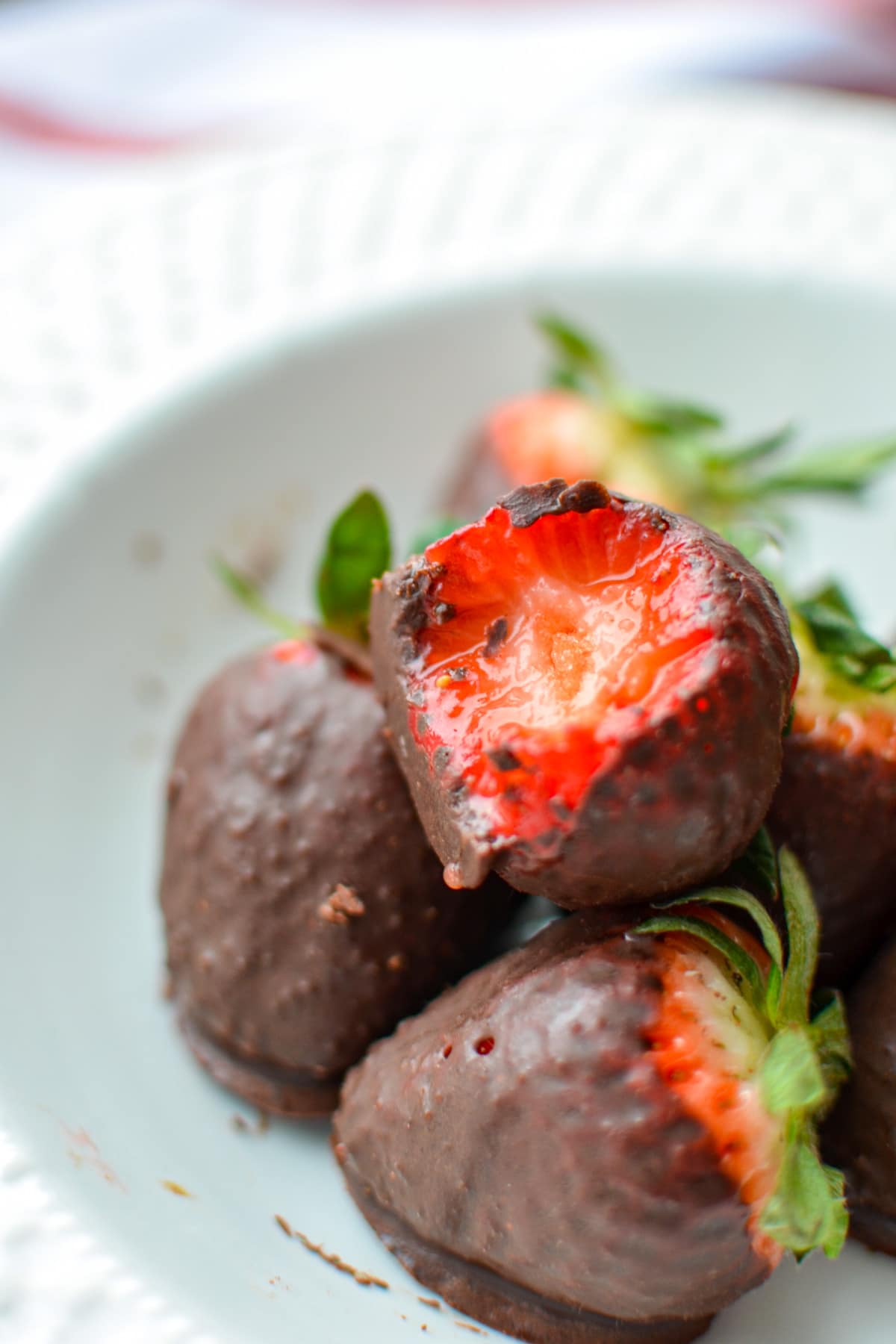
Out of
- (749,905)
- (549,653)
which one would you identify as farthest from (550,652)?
(749,905)

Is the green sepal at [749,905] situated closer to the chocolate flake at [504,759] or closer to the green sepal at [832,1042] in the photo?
the green sepal at [832,1042]

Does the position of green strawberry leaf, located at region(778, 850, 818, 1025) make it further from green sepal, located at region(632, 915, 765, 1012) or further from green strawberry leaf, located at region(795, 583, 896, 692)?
green strawberry leaf, located at region(795, 583, 896, 692)

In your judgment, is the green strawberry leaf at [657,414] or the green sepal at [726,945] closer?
the green sepal at [726,945]

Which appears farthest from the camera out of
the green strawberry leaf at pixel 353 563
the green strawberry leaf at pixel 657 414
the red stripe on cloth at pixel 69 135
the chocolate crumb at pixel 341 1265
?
the red stripe on cloth at pixel 69 135

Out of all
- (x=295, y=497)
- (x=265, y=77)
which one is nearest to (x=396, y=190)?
(x=295, y=497)

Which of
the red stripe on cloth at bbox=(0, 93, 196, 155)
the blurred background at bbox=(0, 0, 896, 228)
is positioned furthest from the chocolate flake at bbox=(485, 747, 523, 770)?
the red stripe on cloth at bbox=(0, 93, 196, 155)

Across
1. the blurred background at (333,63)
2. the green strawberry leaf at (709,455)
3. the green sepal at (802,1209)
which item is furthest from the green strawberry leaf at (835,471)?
the blurred background at (333,63)
